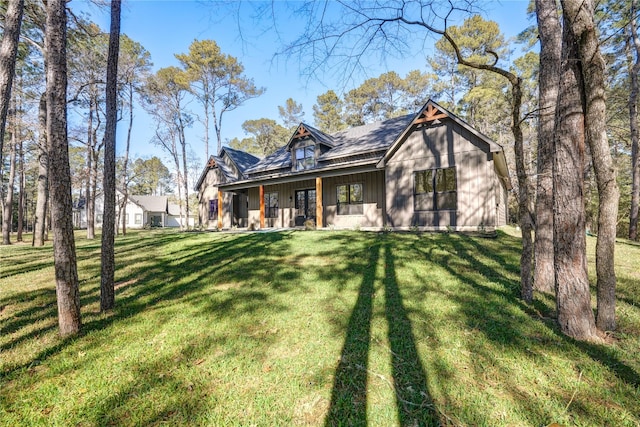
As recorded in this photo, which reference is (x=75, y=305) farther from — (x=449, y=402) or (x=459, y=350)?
(x=459, y=350)

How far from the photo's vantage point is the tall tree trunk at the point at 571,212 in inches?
115

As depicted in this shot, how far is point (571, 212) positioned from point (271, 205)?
1564 cm

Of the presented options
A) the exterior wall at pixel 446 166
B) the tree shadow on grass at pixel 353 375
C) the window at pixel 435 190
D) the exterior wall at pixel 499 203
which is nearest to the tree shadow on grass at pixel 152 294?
the tree shadow on grass at pixel 353 375

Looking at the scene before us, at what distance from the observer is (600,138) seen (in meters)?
2.84

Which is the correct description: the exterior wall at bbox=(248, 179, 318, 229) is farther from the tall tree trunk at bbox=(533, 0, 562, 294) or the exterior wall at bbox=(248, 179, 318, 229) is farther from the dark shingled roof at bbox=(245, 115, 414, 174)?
the tall tree trunk at bbox=(533, 0, 562, 294)

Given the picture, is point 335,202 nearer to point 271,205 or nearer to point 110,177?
point 271,205

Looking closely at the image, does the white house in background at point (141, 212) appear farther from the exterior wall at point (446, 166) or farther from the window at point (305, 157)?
the exterior wall at point (446, 166)

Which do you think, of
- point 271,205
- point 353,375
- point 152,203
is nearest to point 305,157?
point 271,205

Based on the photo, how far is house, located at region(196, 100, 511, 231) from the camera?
1023 centimetres

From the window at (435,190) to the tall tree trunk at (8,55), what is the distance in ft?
38.6

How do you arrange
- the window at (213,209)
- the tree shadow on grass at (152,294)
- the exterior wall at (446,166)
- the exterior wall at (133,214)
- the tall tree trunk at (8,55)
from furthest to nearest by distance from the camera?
the exterior wall at (133,214), the window at (213,209), the exterior wall at (446,166), the tall tree trunk at (8,55), the tree shadow on grass at (152,294)

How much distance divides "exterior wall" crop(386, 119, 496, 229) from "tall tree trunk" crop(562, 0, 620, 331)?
24.6 feet

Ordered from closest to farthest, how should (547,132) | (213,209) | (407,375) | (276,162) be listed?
(407,375) < (547,132) < (276,162) < (213,209)

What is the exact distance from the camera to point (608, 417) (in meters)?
1.94
